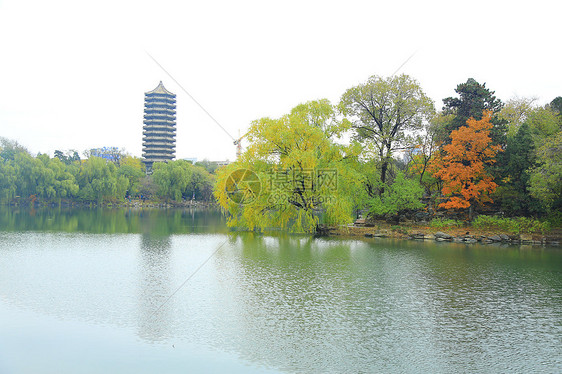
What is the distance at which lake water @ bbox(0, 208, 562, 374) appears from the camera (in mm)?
7414

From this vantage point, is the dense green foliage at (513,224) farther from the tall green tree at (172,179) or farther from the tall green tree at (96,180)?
the tall green tree at (96,180)

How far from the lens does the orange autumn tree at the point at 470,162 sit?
23391 mm

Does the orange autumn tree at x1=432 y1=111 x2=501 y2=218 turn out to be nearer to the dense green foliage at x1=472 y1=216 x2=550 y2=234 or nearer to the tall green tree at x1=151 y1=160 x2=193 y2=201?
the dense green foliage at x1=472 y1=216 x2=550 y2=234

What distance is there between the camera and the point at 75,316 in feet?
30.9

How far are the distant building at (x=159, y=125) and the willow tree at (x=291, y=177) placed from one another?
67.6 meters

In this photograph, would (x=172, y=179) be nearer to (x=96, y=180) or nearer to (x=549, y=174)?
(x=96, y=180)

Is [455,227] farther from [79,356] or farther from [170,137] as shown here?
[170,137]

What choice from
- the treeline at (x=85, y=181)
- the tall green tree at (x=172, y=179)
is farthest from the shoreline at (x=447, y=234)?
the treeline at (x=85, y=181)

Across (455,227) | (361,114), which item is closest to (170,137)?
(361,114)

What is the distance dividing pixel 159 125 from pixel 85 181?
33.4 metres

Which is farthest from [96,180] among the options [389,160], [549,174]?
[549,174]

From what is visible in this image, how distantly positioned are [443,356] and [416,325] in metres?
1.54

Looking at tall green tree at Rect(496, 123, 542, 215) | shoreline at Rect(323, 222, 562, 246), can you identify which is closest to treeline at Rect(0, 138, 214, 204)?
shoreline at Rect(323, 222, 562, 246)

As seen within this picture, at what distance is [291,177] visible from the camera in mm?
23750
